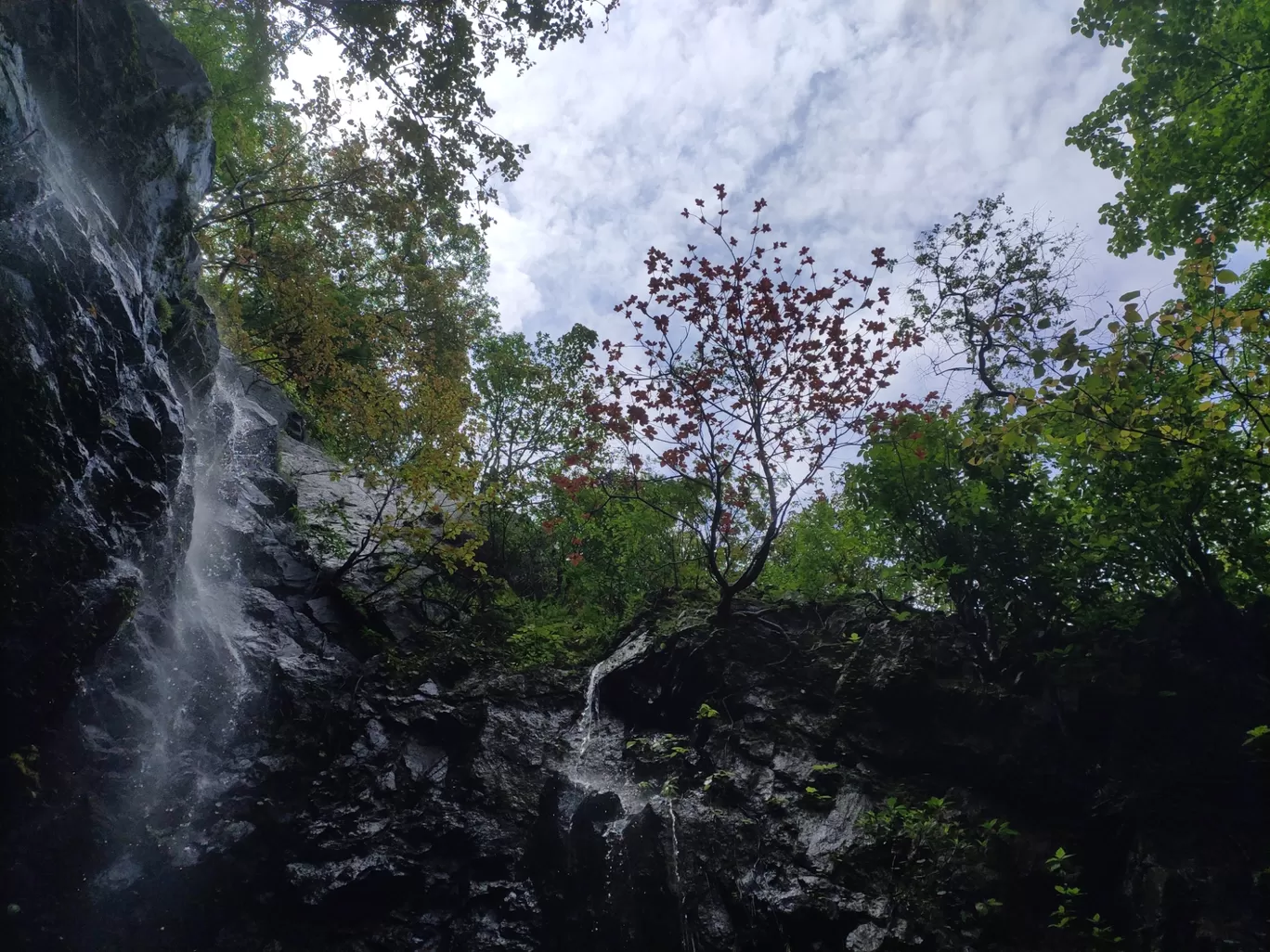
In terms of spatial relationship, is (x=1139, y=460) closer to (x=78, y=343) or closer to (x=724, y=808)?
(x=724, y=808)

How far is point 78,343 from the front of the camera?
6418 millimetres

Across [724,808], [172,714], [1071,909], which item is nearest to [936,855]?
[1071,909]

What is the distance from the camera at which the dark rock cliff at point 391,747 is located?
6234 millimetres

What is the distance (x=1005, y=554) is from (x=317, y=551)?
11.0m

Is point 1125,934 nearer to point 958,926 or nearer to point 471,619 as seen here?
point 958,926

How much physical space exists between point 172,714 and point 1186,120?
1390cm

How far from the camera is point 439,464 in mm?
10930

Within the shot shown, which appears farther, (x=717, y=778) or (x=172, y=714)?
(x=717, y=778)

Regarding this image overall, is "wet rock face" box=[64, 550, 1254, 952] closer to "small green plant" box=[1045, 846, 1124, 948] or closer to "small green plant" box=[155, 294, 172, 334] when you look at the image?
"small green plant" box=[1045, 846, 1124, 948]

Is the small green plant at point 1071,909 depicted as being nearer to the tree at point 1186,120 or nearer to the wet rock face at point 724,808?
the wet rock face at point 724,808


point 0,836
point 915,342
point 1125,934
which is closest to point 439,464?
point 0,836

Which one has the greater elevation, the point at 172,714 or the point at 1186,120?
the point at 1186,120

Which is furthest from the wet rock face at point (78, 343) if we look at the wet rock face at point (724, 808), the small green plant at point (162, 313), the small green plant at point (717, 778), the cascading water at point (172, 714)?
the small green plant at point (717, 778)

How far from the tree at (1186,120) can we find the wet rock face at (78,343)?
1196cm
